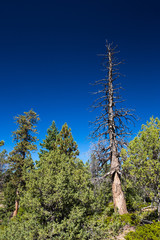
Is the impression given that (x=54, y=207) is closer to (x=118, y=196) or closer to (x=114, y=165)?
(x=118, y=196)

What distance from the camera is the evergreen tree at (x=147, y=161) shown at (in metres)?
5.77

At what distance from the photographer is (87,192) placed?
5.89 m

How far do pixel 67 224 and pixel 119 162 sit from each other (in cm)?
542

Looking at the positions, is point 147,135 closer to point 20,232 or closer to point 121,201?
point 121,201

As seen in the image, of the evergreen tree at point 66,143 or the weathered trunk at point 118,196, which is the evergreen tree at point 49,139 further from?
the weathered trunk at point 118,196

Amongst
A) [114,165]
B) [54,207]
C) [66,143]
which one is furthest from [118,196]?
[66,143]

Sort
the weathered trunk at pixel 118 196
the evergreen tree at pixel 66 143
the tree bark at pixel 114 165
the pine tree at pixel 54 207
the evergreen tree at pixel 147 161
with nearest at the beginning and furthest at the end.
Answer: the pine tree at pixel 54 207 < the evergreen tree at pixel 147 161 < the weathered trunk at pixel 118 196 < the tree bark at pixel 114 165 < the evergreen tree at pixel 66 143

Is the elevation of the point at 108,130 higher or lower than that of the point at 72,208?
higher

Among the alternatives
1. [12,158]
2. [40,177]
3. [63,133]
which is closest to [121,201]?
[40,177]

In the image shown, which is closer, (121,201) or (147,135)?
(147,135)

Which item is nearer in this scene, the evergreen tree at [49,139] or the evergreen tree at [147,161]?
the evergreen tree at [147,161]

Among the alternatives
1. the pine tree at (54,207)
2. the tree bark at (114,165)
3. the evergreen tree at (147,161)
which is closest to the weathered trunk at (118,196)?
the tree bark at (114,165)

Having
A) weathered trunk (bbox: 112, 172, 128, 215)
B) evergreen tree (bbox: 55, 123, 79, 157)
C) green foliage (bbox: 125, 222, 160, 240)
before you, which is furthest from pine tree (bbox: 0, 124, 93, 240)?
evergreen tree (bbox: 55, 123, 79, 157)

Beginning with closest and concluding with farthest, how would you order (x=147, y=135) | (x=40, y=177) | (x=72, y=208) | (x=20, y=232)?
(x=20, y=232) < (x=72, y=208) < (x=40, y=177) < (x=147, y=135)
